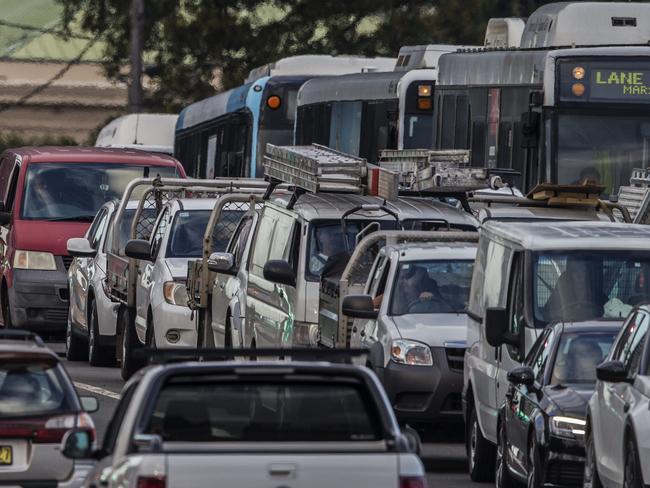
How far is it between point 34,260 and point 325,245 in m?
9.44

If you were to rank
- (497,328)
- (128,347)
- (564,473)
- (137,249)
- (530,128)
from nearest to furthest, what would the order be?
(564,473)
(497,328)
(137,249)
(128,347)
(530,128)

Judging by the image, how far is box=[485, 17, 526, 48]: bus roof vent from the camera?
31766mm

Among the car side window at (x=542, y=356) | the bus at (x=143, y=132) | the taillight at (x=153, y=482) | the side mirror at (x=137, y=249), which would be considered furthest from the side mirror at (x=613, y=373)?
the bus at (x=143, y=132)

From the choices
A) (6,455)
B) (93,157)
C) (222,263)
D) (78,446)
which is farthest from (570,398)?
(93,157)

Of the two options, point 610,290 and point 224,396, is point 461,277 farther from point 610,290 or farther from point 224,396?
point 224,396

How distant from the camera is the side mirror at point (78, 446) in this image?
32.8 feet

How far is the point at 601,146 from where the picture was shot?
25.8 metres

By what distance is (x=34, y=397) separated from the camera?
11.9 meters

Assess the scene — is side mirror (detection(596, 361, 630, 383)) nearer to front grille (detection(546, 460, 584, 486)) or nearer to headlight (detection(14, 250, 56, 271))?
front grille (detection(546, 460, 584, 486))

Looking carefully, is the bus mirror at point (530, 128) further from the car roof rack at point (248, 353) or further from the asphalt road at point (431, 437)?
the car roof rack at point (248, 353)

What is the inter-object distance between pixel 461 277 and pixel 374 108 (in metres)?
15.9

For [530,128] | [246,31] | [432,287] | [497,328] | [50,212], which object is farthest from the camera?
[246,31]

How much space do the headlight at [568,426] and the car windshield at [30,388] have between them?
3308 mm

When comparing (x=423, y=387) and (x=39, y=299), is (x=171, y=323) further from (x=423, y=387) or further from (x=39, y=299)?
(x=423, y=387)
